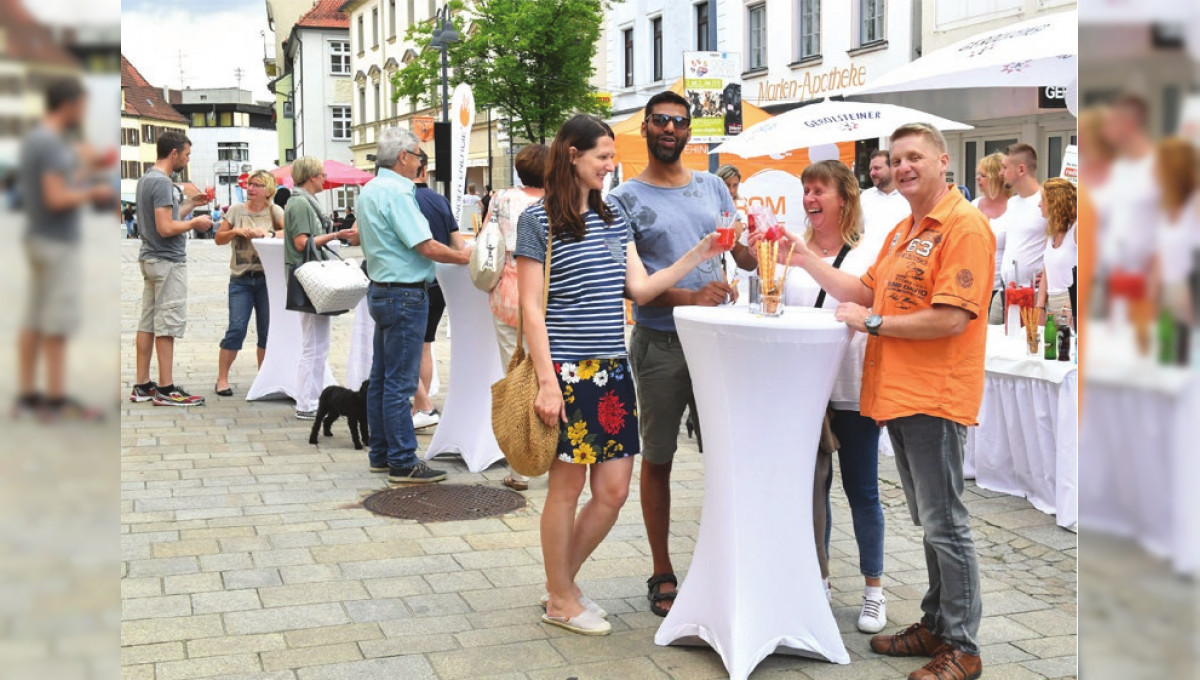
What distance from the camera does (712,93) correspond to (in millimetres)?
11242

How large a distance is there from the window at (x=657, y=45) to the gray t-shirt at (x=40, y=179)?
31.7 metres

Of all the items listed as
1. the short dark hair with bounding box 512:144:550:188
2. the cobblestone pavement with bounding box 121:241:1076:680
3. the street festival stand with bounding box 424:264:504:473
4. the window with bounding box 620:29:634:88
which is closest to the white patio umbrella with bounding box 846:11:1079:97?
the cobblestone pavement with bounding box 121:241:1076:680

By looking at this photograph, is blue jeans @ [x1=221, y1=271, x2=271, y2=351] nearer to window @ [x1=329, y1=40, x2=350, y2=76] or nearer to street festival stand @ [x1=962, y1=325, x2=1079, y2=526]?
street festival stand @ [x1=962, y1=325, x2=1079, y2=526]

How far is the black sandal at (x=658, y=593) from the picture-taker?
4309 mm

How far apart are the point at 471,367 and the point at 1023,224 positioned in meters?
3.77

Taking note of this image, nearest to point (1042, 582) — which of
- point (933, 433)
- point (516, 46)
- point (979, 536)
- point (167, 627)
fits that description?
point (979, 536)

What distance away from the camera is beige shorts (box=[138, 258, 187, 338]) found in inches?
341

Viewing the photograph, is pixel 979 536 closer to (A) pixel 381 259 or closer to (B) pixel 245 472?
(A) pixel 381 259

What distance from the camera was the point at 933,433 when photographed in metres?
3.50

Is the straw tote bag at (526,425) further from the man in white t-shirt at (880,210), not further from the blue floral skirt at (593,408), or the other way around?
the man in white t-shirt at (880,210)

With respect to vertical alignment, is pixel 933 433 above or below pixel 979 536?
above

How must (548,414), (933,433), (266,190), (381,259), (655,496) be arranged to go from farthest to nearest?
(266,190) → (381,259) → (655,496) → (548,414) → (933,433)

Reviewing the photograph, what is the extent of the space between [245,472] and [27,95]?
646cm

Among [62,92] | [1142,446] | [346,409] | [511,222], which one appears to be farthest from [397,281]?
[1142,446]
